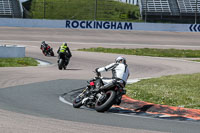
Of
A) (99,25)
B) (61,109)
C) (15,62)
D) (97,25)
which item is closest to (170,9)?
(99,25)

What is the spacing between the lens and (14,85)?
15008 mm

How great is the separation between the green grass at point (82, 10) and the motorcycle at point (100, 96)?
150ft

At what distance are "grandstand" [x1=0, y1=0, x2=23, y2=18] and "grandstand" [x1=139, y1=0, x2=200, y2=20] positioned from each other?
55.8 feet

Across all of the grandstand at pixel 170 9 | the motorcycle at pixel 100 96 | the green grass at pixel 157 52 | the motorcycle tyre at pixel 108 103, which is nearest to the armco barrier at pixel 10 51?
the green grass at pixel 157 52

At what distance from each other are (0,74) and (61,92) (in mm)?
5184

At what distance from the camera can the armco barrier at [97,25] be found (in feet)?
167

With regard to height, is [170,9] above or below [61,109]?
above

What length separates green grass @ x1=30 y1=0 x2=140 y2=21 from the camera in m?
57.3

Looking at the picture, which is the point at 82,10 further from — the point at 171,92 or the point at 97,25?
the point at 171,92

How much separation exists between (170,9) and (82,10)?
12722 mm

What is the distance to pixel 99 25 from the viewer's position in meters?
52.3

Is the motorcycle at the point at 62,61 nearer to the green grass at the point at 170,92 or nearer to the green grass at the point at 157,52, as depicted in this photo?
the green grass at the point at 170,92

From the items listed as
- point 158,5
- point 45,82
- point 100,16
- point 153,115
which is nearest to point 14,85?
point 45,82

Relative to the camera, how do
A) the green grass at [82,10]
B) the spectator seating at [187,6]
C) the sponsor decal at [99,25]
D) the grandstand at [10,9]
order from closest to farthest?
the sponsor decal at [99,25]
the grandstand at [10,9]
the green grass at [82,10]
the spectator seating at [187,6]
